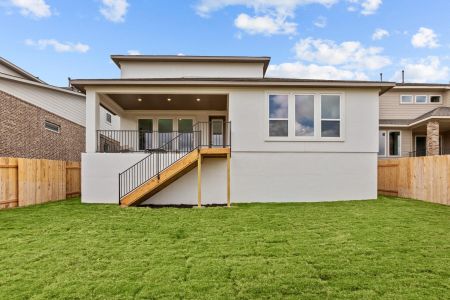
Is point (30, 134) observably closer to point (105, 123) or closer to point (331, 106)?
point (105, 123)

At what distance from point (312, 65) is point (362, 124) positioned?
84.1 ft

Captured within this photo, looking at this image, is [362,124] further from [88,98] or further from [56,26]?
[56,26]

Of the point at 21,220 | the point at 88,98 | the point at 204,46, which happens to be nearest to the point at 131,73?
the point at 88,98

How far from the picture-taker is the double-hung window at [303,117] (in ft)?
36.4

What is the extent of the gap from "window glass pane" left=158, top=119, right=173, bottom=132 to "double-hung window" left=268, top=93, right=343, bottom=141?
18.9 ft

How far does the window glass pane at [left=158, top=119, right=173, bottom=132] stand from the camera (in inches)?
575

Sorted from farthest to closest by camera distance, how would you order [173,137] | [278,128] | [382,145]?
[382,145], [173,137], [278,128]

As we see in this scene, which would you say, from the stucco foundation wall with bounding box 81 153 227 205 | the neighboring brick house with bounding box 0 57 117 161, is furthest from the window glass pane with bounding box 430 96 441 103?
the neighboring brick house with bounding box 0 57 117 161

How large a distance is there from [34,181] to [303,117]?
1038 centimetres

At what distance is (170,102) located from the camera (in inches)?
516

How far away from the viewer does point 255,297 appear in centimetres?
339

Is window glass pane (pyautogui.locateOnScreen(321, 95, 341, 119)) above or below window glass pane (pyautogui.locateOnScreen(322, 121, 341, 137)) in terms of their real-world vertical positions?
above

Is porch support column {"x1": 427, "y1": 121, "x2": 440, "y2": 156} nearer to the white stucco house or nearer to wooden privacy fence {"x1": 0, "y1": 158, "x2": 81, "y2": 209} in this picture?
the white stucco house

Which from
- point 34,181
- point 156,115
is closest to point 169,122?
point 156,115
